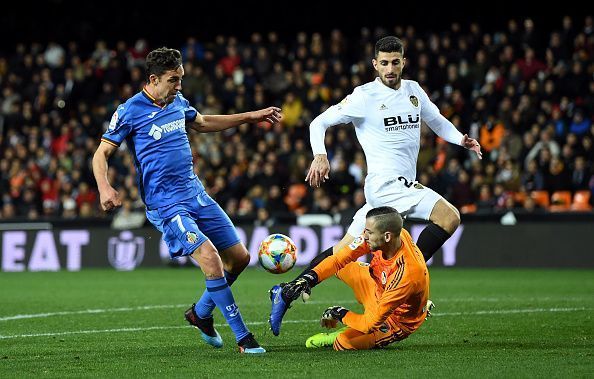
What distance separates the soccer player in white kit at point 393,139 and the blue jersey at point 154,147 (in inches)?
49.7

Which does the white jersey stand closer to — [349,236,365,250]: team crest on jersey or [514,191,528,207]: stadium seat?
[349,236,365,250]: team crest on jersey

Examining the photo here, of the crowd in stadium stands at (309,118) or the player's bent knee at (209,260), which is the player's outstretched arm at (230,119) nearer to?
the player's bent knee at (209,260)

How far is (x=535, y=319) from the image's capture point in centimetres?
1038

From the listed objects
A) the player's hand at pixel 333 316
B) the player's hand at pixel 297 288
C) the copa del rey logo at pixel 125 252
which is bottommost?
the copa del rey logo at pixel 125 252

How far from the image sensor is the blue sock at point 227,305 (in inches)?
316

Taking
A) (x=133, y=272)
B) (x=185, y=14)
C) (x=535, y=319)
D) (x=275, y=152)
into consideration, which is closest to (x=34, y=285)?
(x=133, y=272)

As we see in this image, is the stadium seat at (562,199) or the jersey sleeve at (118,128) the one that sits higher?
the jersey sleeve at (118,128)

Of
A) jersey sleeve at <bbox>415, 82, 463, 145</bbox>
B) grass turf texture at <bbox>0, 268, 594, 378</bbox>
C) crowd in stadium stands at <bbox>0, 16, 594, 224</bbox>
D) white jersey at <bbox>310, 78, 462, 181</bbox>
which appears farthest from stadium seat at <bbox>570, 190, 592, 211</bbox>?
white jersey at <bbox>310, 78, 462, 181</bbox>

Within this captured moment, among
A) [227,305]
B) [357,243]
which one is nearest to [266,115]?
[357,243]

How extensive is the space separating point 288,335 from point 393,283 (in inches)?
68.0

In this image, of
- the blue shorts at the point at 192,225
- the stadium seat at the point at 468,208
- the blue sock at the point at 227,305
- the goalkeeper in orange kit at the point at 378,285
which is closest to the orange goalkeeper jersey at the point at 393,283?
the goalkeeper in orange kit at the point at 378,285

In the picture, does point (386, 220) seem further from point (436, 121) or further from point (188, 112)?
point (436, 121)

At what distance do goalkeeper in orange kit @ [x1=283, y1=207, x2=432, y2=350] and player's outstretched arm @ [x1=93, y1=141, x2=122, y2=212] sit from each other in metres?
1.45

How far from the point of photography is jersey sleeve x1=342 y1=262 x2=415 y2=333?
306 inches
